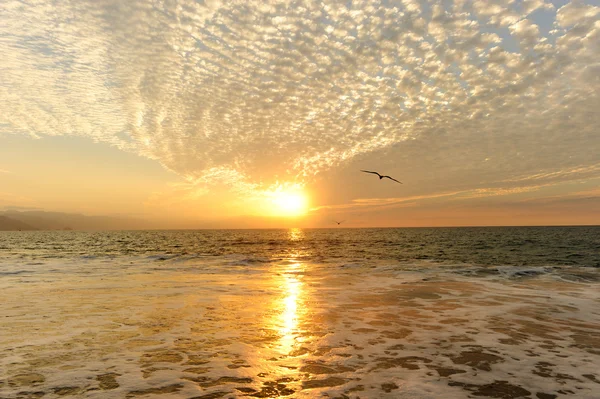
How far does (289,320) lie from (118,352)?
526 cm

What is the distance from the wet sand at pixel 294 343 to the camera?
261 inches

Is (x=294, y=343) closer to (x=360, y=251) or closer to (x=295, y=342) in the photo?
(x=295, y=342)

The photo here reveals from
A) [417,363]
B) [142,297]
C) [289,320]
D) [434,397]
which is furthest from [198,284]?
[434,397]

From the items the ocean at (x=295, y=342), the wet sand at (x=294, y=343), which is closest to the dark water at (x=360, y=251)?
the ocean at (x=295, y=342)

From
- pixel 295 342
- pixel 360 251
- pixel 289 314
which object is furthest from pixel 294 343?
pixel 360 251

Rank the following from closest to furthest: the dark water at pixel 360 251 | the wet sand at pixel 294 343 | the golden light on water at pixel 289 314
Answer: the wet sand at pixel 294 343 → the golden light on water at pixel 289 314 → the dark water at pixel 360 251

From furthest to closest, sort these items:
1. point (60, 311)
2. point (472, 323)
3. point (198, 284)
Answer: point (198, 284)
point (60, 311)
point (472, 323)

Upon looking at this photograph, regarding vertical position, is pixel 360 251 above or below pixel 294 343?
below

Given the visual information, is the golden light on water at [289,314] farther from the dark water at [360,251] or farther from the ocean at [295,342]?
the dark water at [360,251]

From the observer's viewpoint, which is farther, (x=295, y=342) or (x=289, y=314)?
(x=289, y=314)

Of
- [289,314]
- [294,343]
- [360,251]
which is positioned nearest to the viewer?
[294,343]

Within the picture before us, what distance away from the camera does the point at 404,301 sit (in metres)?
15.8

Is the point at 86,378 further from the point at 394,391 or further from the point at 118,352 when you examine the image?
the point at 394,391

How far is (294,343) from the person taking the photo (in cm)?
932
